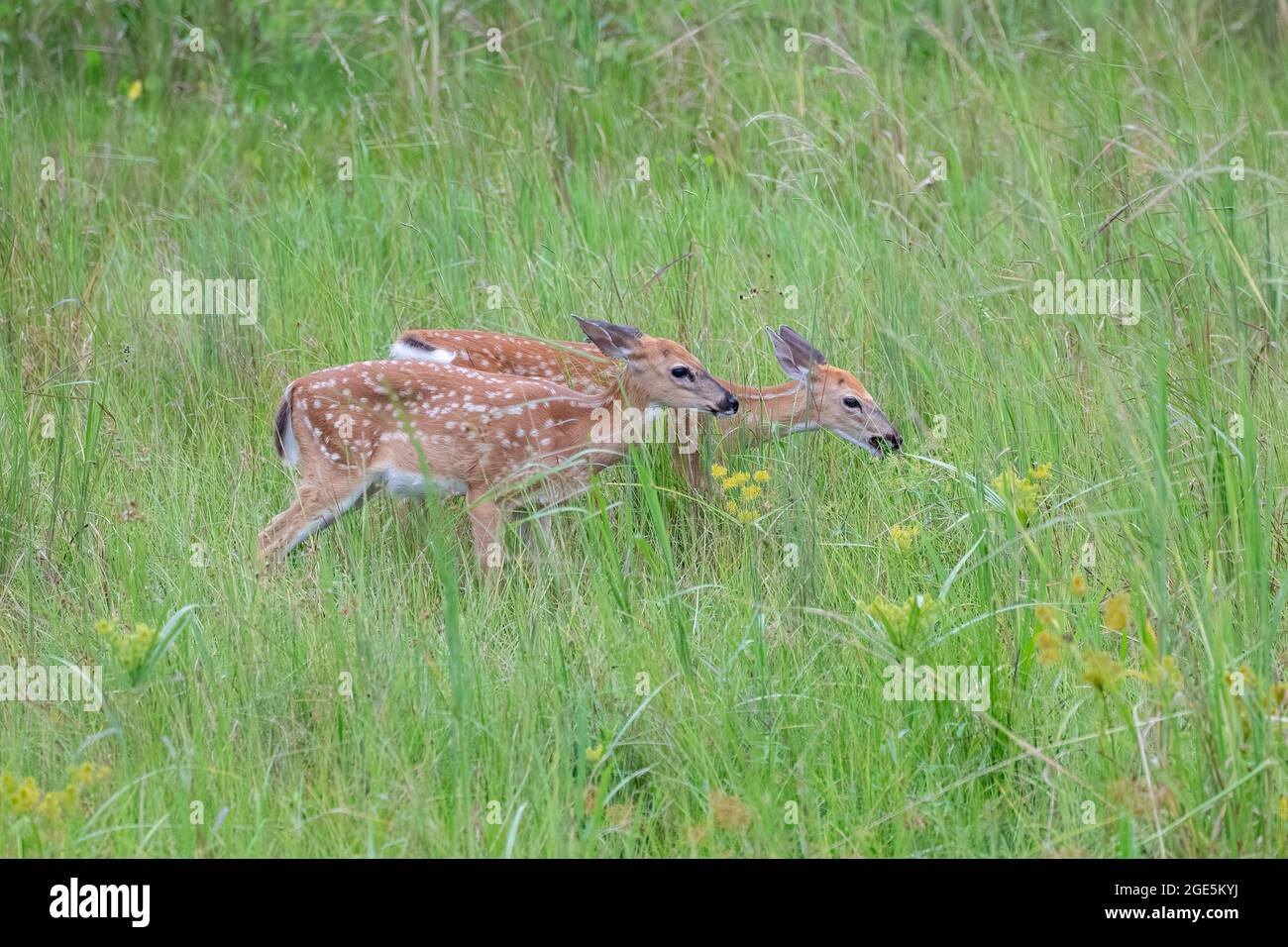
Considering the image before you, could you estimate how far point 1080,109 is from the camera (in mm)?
6328

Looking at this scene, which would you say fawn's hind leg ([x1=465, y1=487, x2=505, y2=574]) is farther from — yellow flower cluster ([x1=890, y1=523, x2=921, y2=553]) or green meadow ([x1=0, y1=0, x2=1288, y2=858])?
yellow flower cluster ([x1=890, y1=523, x2=921, y2=553])

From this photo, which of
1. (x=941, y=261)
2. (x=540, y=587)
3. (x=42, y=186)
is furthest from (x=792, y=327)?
(x=42, y=186)

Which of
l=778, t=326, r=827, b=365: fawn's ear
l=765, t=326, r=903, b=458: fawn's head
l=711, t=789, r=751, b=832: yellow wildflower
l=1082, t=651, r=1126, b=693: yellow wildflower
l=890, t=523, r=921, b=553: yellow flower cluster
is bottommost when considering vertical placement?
l=711, t=789, r=751, b=832: yellow wildflower

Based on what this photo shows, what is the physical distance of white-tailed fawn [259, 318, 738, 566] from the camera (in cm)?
524

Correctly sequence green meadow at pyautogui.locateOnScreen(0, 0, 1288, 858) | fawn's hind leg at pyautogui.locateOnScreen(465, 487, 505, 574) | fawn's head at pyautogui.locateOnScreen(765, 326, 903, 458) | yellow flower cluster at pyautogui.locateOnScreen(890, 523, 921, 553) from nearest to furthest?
1. green meadow at pyautogui.locateOnScreen(0, 0, 1288, 858)
2. yellow flower cluster at pyautogui.locateOnScreen(890, 523, 921, 553)
3. fawn's hind leg at pyautogui.locateOnScreen(465, 487, 505, 574)
4. fawn's head at pyautogui.locateOnScreen(765, 326, 903, 458)

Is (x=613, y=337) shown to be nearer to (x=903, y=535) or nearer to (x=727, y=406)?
(x=727, y=406)

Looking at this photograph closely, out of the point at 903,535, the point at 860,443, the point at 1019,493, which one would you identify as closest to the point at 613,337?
the point at 860,443

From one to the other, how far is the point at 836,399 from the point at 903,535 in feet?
3.93

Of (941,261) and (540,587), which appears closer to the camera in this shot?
(540,587)

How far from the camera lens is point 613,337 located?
5469 mm

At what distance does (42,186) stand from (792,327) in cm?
289

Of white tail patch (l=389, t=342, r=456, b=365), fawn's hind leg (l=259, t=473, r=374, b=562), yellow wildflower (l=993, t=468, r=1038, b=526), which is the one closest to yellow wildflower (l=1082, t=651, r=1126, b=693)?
yellow wildflower (l=993, t=468, r=1038, b=526)

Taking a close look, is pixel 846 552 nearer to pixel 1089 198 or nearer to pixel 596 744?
pixel 596 744

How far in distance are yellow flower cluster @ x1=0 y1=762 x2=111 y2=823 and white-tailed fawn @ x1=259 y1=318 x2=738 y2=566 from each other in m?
1.87
